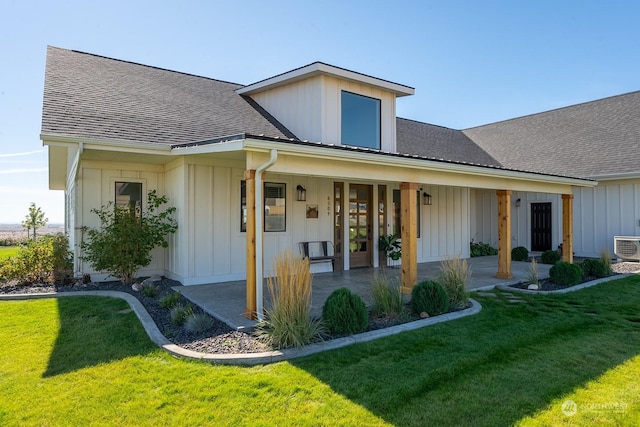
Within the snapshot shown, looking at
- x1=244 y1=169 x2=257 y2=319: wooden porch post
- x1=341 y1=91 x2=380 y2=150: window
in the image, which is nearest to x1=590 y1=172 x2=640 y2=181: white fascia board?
x1=341 y1=91 x2=380 y2=150: window

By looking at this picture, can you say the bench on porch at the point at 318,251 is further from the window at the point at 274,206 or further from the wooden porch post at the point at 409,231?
the wooden porch post at the point at 409,231

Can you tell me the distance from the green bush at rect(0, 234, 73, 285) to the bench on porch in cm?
499

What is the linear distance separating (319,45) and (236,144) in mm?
8100

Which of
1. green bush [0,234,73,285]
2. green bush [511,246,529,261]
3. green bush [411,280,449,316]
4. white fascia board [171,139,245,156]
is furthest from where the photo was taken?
green bush [511,246,529,261]

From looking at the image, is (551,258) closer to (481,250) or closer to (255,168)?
(481,250)

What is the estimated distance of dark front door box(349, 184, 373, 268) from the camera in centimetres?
1028

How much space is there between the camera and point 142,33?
9961 mm

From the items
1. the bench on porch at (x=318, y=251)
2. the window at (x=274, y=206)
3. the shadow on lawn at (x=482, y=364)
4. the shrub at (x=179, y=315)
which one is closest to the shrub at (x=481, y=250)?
the bench on porch at (x=318, y=251)

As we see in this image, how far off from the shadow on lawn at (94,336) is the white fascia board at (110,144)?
2.62 m

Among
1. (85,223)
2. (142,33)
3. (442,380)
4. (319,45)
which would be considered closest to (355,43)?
(319,45)

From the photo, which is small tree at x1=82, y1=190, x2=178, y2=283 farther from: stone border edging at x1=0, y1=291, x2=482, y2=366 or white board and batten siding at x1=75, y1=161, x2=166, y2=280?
stone border edging at x1=0, y1=291, x2=482, y2=366

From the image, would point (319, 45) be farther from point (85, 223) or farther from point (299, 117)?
point (85, 223)

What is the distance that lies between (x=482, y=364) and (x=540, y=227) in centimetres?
1212

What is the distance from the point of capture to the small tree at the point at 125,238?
7.39 m
